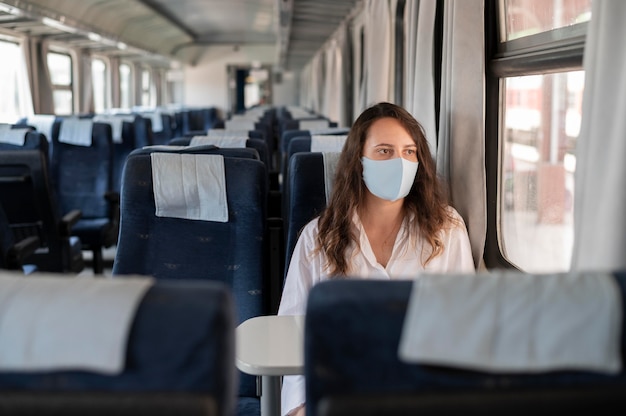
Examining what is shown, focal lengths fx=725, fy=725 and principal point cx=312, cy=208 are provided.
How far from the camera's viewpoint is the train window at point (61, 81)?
1070 cm

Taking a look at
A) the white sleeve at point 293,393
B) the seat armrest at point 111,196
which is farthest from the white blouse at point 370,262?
the seat armrest at point 111,196

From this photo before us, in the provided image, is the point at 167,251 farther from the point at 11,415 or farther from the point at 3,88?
the point at 3,88

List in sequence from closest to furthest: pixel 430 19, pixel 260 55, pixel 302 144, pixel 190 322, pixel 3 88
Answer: pixel 190 322 → pixel 430 19 → pixel 302 144 → pixel 3 88 → pixel 260 55

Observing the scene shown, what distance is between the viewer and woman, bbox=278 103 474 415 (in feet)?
8.16

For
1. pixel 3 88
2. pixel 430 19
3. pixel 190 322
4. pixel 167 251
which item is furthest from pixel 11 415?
pixel 3 88

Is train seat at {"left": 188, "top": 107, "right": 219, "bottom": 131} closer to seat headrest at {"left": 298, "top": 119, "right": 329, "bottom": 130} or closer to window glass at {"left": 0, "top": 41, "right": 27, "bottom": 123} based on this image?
window glass at {"left": 0, "top": 41, "right": 27, "bottom": 123}

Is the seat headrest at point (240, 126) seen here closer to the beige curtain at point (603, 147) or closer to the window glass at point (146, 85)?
the beige curtain at point (603, 147)

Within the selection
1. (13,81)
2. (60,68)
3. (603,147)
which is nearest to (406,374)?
(603,147)

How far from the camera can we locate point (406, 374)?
1057 mm

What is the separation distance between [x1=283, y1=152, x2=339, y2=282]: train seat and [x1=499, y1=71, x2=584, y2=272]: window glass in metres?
0.84

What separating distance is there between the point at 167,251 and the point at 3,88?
6.61 metres

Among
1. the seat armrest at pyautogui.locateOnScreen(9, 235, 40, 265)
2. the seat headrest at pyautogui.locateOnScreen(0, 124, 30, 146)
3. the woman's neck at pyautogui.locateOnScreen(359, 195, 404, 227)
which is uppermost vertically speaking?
the seat headrest at pyautogui.locateOnScreen(0, 124, 30, 146)

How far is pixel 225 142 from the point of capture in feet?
14.8

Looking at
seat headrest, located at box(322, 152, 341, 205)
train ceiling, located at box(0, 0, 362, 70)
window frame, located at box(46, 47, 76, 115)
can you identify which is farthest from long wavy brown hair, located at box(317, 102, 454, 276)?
window frame, located at box(46, 47, 76, 115)
